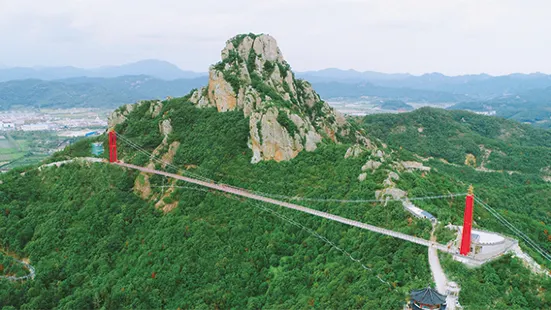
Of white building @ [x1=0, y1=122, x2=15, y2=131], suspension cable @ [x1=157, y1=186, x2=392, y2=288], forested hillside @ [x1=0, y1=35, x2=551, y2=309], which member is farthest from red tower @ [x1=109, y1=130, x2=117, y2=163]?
white building @ [x1=0, y1=122, x2=15, y2=131]

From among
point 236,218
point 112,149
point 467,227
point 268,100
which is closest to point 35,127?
point 112,149

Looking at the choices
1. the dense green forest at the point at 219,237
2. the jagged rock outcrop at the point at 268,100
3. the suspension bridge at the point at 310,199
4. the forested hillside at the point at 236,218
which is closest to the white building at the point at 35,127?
the forested hillside at the point at 236,218

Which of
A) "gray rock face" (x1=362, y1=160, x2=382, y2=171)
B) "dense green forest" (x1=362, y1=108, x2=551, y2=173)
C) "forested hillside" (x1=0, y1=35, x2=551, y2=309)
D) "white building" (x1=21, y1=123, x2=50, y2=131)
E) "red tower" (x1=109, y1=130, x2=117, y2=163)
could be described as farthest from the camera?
"white building" (x1=21, y1=123, x2=50, y2=131)

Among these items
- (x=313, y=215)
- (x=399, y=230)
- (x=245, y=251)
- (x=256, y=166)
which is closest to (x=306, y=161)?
(x=256, y=166)

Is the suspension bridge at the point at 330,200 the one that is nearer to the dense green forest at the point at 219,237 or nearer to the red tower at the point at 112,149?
the red tower at the point at 112,149

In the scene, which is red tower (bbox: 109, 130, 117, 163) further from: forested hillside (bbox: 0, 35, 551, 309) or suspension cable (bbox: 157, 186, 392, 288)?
suspension cable (bbox: 157, 186, 392, 288)

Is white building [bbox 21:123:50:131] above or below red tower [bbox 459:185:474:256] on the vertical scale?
below

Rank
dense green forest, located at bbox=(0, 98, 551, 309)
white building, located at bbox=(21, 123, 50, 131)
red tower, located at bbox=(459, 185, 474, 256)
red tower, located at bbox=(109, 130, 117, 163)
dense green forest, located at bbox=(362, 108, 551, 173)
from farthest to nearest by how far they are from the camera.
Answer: white building, located at bbox=(21, 123, 50, 131), dense green forest, located at bbox=(362, 108, 551, 173), red tower, located at bbox=(109, 130, 117, 163), dense green forest, located at bbox=(0, 98, 551, 309), red tower, located at bbox=(459, 185, 474, 256)

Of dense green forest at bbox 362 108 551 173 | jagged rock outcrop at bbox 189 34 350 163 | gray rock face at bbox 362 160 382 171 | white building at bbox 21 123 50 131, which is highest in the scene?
jagged rock outcrop at bbox 189 34 350 163

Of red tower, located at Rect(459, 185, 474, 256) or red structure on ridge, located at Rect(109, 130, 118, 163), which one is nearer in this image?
red tower, located at Rect(459, 185, 474, 256)
